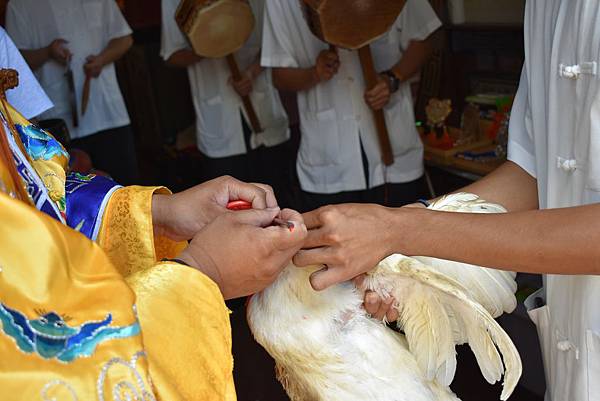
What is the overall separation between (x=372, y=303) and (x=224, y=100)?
314 centimetres

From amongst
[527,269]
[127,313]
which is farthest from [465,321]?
[127,313]

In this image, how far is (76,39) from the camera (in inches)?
176

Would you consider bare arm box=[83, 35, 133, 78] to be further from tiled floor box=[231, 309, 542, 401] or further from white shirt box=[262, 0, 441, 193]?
tiled floor box=[231, 309, 542, 401]

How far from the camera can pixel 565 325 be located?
1482 mm

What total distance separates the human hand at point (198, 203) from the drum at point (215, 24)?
231cm

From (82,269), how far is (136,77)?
581cm

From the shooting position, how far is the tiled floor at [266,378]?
1.87 metres

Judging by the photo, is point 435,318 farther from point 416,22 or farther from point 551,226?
point 416,22

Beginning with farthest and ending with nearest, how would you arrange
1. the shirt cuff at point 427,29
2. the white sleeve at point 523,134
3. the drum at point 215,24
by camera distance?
the drum at point 215,24
the shirt cuff at point 427,29
the white sleeve at point 523,134

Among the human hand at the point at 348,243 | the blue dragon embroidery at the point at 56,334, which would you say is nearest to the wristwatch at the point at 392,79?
the human hand at the point at 348,243

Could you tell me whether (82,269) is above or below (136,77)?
above

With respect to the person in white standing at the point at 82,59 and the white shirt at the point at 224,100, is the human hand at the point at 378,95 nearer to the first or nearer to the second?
the white shirt at the point at 224,100

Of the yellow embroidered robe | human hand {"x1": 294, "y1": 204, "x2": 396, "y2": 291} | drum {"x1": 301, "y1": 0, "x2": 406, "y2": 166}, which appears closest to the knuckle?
human hand {"x1": 294, "y1": 204, "x2": 396, "y2": 291}

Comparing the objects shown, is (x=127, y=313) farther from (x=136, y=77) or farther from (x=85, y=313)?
(x=136, y=77)
